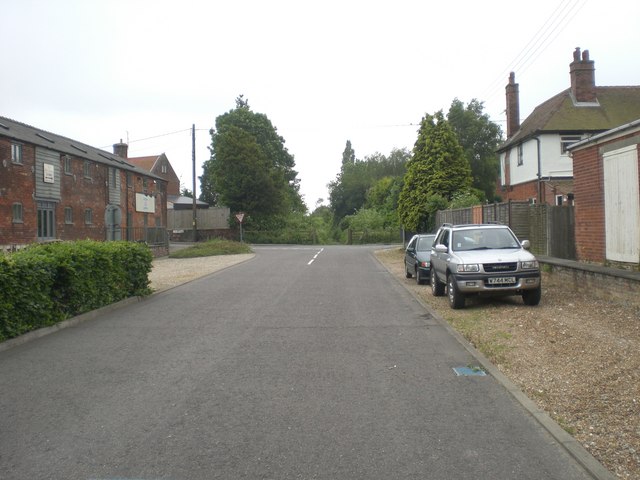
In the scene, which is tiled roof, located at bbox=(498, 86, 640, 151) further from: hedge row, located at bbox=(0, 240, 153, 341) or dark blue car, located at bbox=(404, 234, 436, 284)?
hedge row, located at bbox=(0, 240, 153, 341)

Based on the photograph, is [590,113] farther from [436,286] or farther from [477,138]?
[436,286]

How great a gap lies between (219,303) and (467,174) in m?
22.1

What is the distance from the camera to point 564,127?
3062 centimetres

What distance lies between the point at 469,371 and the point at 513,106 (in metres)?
32.4

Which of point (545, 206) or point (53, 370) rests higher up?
point (545, 206)

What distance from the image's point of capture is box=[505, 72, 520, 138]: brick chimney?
118 ft

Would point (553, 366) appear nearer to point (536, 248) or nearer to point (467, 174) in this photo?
point (536, 248)

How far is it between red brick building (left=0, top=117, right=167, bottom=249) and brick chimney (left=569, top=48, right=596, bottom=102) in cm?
2498

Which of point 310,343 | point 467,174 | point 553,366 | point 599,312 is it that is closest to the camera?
point 553,366

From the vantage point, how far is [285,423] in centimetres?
496

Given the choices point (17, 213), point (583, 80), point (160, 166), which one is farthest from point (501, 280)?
point (160, 166)

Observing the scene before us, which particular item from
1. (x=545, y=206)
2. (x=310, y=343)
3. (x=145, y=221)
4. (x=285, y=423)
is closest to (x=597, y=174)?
(x=545, y=206)

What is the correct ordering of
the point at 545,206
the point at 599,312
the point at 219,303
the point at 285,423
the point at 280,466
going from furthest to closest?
the point at 545,206 → the point at 219,303 → the point at 599,312 → the point at 285,423 → the point at 280,466

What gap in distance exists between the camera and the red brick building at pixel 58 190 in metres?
26.9
